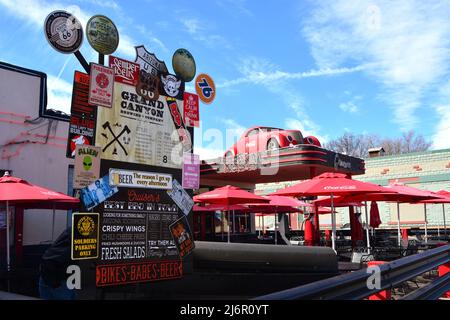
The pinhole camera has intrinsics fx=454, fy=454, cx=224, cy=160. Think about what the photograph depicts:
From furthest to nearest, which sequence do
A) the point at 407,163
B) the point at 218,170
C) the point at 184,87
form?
the point at 407,163
the point at 218,170
the point at 184,87

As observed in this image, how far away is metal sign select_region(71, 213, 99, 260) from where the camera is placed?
502 cm

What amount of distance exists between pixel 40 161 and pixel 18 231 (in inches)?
78.7

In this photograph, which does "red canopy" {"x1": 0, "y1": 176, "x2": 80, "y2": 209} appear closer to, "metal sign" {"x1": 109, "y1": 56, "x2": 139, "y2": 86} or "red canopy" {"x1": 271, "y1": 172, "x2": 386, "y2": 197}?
"metal sign" {"x1": 109, "y1": 56, "x2": 139, "y2": 86}

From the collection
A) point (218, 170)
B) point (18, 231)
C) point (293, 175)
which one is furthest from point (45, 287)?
point (293, 175)

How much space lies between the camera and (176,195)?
20.7 feet

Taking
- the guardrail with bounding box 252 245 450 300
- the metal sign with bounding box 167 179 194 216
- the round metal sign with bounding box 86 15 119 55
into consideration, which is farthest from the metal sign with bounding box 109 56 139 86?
the guardrail with bounding box 252 245 450 300

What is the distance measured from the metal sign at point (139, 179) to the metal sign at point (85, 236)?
1.77 ft

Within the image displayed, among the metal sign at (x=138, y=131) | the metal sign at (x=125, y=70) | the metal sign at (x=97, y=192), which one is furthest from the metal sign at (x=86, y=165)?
the metal sign at (x=125, y=70)

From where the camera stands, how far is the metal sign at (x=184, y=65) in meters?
6.80

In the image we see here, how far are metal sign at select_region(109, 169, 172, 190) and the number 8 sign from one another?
1.60 m

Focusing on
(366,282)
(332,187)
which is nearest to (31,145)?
(332,187)

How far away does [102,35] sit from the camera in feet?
19.9

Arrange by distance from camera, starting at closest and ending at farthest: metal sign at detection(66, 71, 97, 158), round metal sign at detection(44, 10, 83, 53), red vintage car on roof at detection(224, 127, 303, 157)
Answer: metal sign at detection(66, 71, 97, 158)
round metal sign at detection(44, 10, 83, 53)
red vintage car on roof at detection(224, 127, 303, 157)

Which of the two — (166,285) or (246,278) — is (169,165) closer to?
(166,285)
